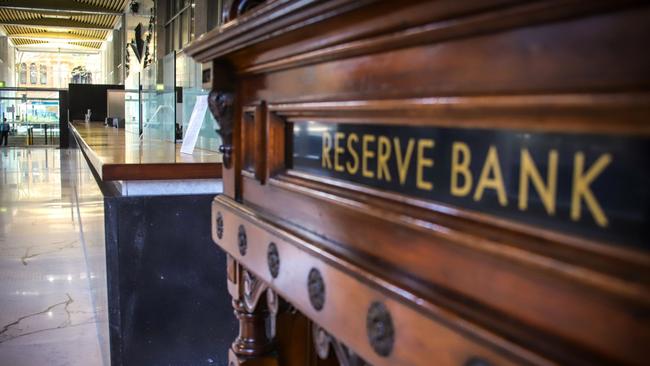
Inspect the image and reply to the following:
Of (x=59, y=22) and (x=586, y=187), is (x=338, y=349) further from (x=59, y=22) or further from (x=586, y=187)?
(x=59, y=22)

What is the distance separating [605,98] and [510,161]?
0.11m

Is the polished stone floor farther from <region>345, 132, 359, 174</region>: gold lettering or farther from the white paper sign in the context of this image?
<region>345, 132, 359, 174</region>: gold lettering

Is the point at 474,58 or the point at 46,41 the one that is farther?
the point at 46,41

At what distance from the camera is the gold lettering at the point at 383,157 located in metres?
0.69

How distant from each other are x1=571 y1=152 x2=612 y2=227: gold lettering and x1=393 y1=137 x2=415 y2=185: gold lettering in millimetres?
205

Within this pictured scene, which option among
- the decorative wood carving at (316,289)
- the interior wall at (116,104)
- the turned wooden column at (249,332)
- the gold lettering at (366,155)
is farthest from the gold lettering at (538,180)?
the interior wall at (116,104)

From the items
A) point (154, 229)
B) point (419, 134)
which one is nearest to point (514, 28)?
point (419, 134)

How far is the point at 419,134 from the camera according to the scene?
0.63 metres

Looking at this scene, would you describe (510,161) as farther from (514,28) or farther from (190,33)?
(190,33)

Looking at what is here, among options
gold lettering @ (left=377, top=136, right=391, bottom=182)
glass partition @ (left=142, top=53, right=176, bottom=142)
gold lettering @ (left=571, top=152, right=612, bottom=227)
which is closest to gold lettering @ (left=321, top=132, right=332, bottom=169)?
gold lettering @ (left=377, top=136, right=391, bottom=182)

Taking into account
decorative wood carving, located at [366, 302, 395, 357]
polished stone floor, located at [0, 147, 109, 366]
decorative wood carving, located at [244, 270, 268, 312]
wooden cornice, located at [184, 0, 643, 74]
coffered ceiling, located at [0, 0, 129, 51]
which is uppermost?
coffered ceiling, located at [0, 0, 129, 51]

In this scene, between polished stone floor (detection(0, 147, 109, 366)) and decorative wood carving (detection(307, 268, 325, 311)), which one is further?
polished stone floor (detection(0, 147, 109, 366))

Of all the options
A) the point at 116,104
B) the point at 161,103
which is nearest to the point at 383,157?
the point at 161,103

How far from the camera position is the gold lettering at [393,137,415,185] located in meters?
0.65
